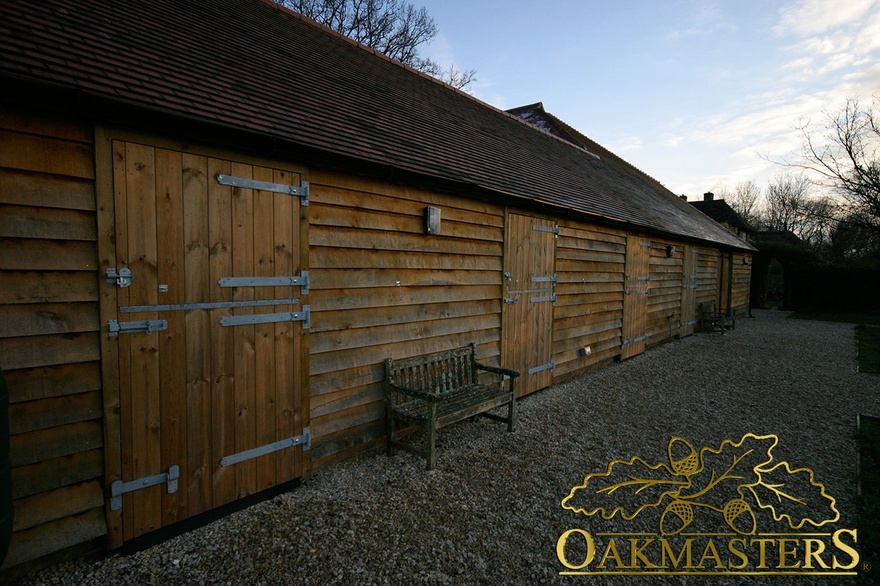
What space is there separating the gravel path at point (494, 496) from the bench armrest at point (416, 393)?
0.67m

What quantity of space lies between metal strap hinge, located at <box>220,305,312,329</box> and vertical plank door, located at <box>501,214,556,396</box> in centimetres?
296

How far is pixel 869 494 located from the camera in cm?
346

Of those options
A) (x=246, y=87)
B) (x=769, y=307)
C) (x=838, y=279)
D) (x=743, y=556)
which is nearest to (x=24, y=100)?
(x=246, y=87)

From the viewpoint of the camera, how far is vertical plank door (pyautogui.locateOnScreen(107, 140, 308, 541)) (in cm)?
261

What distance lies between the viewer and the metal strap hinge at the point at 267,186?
9.88 ft

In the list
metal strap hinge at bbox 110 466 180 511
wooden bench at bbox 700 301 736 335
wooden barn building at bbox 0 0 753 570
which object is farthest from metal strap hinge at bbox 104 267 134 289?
wooden bench at bbox 700 301 736 335

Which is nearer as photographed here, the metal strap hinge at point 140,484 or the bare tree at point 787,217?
the metal strap hinge at point 140,484

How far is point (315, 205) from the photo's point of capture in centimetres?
359

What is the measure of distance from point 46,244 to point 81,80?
0.97 metres

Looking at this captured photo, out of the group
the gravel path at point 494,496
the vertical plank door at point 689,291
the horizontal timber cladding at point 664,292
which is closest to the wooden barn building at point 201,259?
the gravel path at point 494,496

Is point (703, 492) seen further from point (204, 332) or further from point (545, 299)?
point (204, 332)

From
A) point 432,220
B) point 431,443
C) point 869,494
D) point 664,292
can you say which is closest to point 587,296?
point 432,220

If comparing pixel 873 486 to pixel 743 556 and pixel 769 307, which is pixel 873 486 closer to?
pixel 743 556

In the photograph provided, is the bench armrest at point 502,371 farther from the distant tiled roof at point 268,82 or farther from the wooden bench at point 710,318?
the wooden bench at point 710,318
